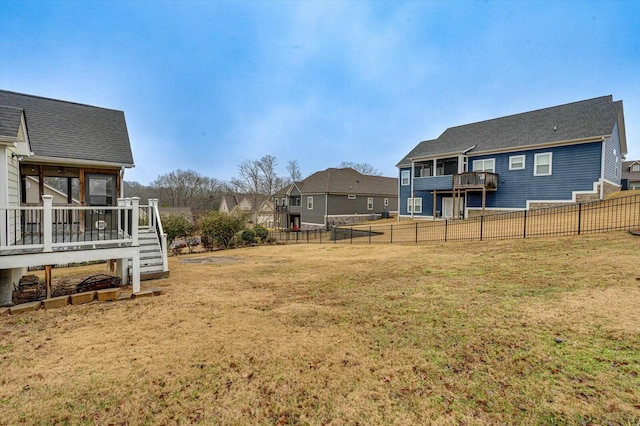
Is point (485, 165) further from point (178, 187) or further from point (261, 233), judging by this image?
point (178, 187)

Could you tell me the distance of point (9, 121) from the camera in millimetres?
6250

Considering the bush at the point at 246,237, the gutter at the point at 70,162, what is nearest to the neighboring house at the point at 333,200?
the bush at the point at 246,237

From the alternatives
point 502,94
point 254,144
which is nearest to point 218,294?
point 502,94

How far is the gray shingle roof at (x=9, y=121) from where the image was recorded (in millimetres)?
6020

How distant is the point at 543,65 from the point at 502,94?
621 centimetres

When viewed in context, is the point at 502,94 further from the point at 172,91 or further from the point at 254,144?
the point at 254,144

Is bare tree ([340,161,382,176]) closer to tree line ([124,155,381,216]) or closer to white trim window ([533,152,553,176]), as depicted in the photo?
tree line ([124,155,381,216])

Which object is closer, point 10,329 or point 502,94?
point 10,329

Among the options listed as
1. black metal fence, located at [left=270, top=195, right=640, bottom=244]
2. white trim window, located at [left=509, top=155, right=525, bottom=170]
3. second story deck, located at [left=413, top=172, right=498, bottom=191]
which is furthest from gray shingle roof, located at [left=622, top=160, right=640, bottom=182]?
second story deck, located at [left=413, top=172, right=498, bottom=191]

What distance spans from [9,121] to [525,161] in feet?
81.7

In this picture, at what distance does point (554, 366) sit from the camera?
3213mm

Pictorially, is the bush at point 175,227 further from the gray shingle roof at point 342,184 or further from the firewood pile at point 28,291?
the gray shingle roof at point 342,184

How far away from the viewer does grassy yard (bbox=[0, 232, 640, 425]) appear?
107 inches

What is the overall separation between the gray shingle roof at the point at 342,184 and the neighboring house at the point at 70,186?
21.7 meters
